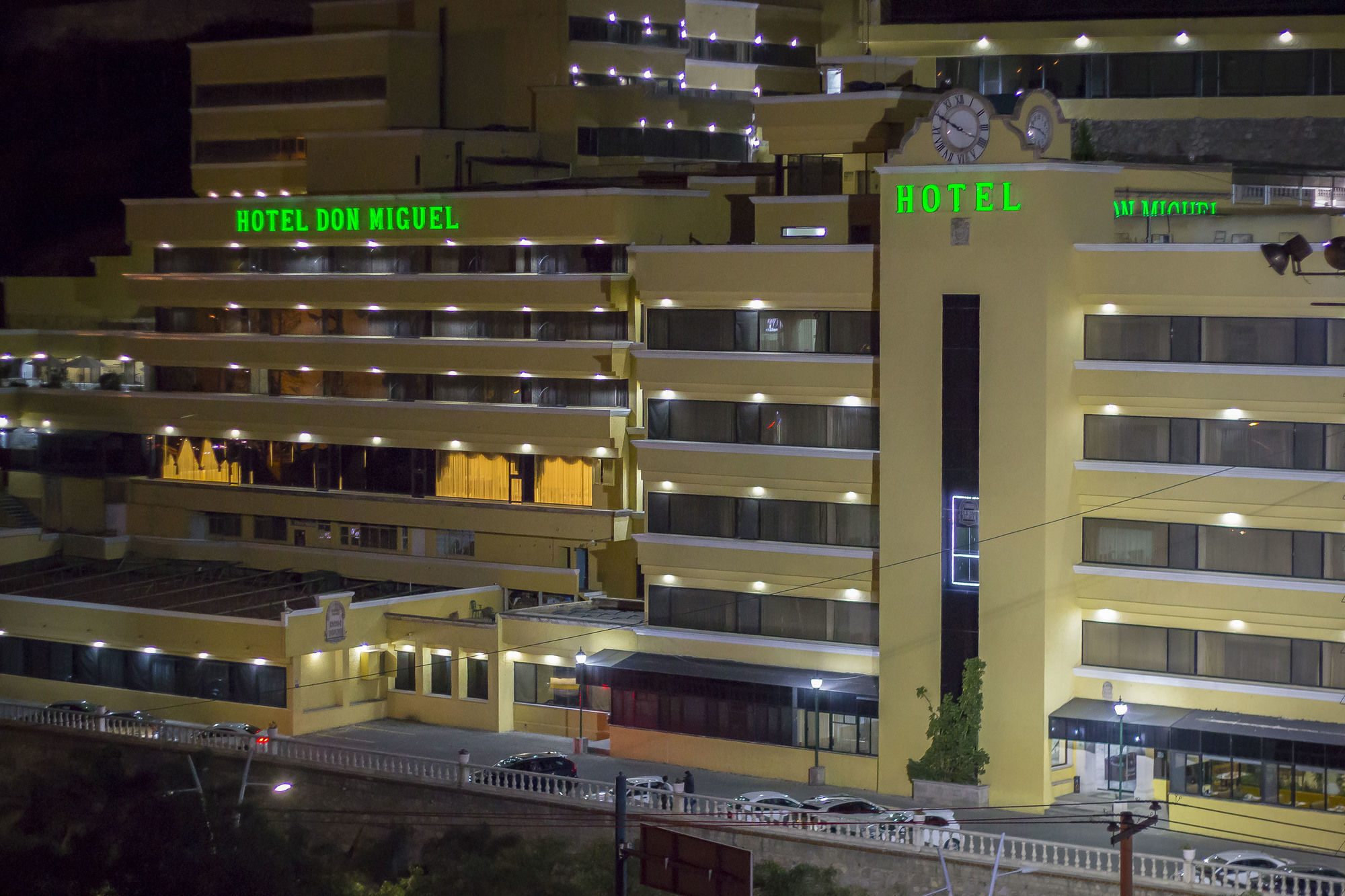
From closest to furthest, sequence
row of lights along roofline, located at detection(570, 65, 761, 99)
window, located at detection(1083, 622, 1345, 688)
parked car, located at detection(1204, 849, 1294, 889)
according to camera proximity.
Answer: parked car, located at detection(1204, 849, 1294, 889) → window, located at detection(1083, 622, 1345, 688) → row of lights along roofline, located at detection(570, 65, 761, 99)

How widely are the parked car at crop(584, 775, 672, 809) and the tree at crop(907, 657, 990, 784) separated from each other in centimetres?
719

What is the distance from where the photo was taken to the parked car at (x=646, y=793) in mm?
48250

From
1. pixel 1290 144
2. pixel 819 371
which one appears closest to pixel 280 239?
pixel 819 371

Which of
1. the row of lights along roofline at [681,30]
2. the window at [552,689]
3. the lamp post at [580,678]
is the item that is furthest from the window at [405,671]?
the row of lights along roofline at [681,30]

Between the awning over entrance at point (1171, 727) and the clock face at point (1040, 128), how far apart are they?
52.8 ft

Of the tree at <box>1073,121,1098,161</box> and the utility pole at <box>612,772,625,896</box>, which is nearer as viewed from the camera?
the utility pole at <box>612,772,625,896</box>

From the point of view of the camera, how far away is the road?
46.7 meters

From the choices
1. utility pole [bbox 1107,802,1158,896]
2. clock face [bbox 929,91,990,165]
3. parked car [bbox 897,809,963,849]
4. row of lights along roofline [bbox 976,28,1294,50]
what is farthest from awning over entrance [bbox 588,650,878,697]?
row of lights along roofline [bbox 976,28,1294,50]

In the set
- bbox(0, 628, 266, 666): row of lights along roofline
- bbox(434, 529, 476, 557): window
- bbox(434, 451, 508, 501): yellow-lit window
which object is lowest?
bbox(0, 628, 266, 666): row of lights along roofline

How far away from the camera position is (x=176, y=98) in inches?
4579

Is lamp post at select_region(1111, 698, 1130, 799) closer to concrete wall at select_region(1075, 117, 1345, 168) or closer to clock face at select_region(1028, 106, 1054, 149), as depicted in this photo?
clock face at select_region(1028, 106, 1054, 149)

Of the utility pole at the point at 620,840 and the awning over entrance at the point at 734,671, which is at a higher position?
the awning over entrance at the point at 734,671

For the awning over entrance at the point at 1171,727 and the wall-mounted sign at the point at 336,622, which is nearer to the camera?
the awning over entrance at the point at 1171,727

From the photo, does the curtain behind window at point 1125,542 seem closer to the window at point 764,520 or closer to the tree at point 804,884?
the window at point 764,520
